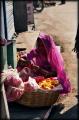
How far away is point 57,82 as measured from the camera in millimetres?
8617

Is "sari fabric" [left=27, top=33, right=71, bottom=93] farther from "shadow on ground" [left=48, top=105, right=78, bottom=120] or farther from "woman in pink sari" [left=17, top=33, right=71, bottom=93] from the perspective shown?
"shadow on ground" [left=48, top=105, right=78, bottom=120]

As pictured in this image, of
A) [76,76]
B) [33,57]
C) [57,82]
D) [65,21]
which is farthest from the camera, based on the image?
[65,21]

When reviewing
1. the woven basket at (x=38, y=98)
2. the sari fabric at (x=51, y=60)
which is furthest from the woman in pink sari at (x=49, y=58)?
the woven basket at (x=38, y=98)

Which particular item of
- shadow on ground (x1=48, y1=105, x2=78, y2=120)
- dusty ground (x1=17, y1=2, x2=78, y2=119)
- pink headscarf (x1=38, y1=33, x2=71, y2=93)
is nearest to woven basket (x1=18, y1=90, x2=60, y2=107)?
shadow on ground (x1=48, y1=105, x2=78, y2=120)

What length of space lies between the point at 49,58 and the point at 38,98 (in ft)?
4.55

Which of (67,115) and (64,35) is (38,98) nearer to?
(67,115)

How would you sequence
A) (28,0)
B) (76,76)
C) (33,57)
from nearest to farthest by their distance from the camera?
1. (33,57)
2. (76,76)
3. (28,0)

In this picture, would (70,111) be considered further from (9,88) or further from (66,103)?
(9,88)

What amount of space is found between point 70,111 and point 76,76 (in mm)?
2531

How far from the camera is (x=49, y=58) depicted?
9.23 meters

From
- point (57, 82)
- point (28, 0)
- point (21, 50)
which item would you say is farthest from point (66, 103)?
point (28, 0)

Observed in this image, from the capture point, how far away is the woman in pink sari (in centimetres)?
875

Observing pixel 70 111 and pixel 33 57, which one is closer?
pixel 70 111

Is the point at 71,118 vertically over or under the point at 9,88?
under
